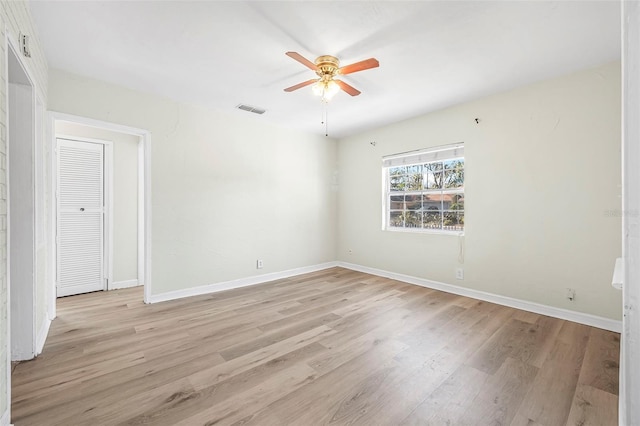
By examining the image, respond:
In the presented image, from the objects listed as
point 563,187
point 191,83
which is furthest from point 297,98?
point 563,187

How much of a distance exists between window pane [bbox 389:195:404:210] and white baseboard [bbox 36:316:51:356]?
172 inches

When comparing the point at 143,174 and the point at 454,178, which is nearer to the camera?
the point at 143,174

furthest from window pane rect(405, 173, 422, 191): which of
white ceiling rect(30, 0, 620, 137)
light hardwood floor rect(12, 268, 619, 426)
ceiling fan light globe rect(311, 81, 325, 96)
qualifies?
ceiling fan light globe rect(311, 81, 325, 96)

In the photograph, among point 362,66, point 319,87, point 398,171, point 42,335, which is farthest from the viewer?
point 398,171

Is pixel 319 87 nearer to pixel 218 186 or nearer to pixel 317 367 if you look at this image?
pixel 218 186

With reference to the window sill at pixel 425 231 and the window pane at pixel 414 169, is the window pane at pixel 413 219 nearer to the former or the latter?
the window sill at pixel 425 231

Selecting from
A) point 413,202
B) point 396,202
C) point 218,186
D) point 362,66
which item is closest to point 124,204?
point 218,186

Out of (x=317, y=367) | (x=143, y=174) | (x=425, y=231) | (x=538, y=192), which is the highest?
(x=143, y=174)

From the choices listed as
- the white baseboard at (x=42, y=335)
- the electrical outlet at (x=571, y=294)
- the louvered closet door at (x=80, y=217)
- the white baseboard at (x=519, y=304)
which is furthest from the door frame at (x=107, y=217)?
the electrical outlet at (x=571, y=294)

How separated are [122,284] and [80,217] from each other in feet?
3.59

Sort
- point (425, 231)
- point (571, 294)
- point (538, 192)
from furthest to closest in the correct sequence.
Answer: point (425, 231) → point (538, 192) → point (571, 294)

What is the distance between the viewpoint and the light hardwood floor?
1.58 meters

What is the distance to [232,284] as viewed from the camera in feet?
13.3

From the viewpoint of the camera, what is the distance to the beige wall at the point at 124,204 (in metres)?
4.11
